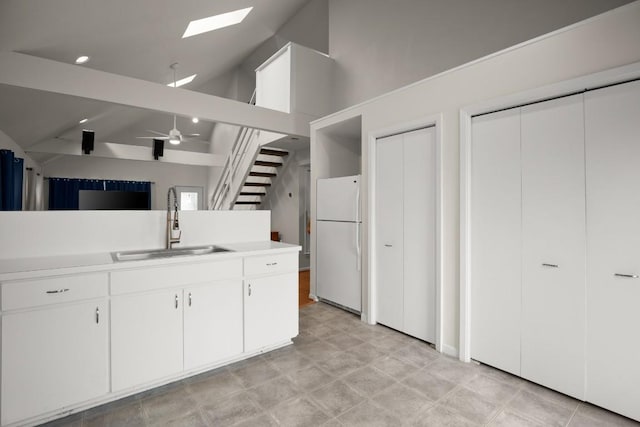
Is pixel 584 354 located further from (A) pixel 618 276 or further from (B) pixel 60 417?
(B) pixel 60 417

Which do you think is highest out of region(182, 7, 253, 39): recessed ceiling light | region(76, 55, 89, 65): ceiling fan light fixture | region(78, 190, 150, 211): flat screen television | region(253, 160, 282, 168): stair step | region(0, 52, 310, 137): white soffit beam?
region(182, 7, 253, 39): recessed ceiling light

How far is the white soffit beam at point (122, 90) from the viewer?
9.58 feet

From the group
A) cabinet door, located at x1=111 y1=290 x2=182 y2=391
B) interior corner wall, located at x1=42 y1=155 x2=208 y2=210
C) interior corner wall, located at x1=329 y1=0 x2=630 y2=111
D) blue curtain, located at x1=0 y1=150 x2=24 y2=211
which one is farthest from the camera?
interior corner wall, located at x1=42 y1=155 x2=208 y2=210

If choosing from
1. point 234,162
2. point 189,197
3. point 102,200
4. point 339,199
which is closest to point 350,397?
point 339,199

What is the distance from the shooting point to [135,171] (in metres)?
8.76

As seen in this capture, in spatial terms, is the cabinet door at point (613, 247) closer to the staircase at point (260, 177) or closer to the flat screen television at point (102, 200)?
the flat screen television at point (102, 200)

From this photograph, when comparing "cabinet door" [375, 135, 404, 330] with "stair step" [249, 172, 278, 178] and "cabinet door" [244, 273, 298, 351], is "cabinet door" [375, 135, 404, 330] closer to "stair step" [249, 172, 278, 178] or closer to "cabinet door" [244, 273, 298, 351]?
"cabinet door" [244, 273, 298, 351]

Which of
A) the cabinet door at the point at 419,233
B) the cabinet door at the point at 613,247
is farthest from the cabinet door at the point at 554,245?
the cabinet door at the point at 419,233

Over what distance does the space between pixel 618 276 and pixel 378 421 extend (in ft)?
5.50

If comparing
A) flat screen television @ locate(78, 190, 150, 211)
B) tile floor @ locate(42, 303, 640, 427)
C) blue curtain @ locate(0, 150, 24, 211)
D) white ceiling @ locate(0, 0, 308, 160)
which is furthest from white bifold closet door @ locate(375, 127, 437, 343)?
blue curtain @ locate(0, 150, 24, 211)

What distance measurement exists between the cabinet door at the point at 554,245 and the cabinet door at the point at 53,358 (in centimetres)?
287

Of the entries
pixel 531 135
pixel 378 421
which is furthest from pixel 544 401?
pixel 531 135

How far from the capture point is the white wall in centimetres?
188

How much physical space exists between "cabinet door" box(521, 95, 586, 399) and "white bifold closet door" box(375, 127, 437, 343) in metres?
0.75
